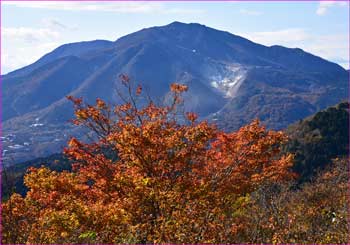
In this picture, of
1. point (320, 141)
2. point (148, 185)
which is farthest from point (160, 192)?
point (320, 141)

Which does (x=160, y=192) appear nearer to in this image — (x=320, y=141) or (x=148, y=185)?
(x=148, y=185)

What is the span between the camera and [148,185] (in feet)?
49.7

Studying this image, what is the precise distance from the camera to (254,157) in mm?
19406

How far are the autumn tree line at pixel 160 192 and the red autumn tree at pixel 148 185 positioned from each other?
4cm

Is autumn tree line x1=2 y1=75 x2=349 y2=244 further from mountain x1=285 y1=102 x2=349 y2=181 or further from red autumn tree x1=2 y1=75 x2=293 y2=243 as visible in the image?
mountain x1=285 y1=102 x2=349 y2=181

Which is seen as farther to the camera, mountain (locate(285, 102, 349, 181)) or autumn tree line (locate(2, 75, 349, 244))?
mountain (locate(285, 102, 349, 181))

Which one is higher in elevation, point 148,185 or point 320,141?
point 148,185

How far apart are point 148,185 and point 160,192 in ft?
3.83

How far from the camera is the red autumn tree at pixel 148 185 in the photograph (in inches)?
517

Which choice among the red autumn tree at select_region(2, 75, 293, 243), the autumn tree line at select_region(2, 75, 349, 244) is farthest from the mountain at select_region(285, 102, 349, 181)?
the red autumn tree at select_region(2, 75, 293, 243)

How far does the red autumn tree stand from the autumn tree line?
4 cm

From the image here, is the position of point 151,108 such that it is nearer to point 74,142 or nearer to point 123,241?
point 74,142

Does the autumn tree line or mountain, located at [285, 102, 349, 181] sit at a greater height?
the autumn tree line

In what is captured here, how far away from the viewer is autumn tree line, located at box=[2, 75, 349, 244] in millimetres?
13172
